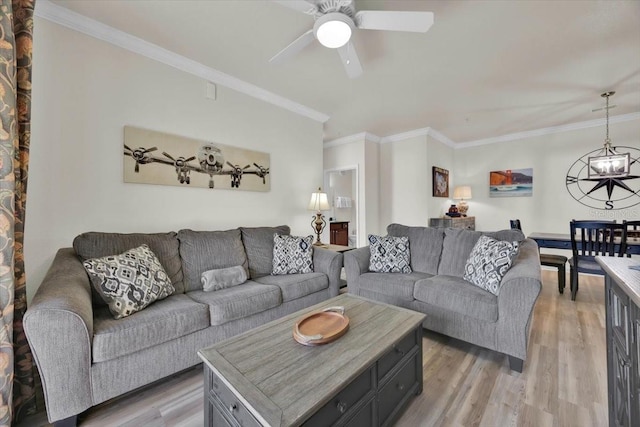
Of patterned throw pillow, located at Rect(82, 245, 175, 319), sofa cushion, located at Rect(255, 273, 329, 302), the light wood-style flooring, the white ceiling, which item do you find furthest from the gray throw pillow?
the white ceiling

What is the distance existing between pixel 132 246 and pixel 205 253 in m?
0.54

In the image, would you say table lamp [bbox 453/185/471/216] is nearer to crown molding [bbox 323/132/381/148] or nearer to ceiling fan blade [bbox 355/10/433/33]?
crown molding [bbox 323/132/381/148]

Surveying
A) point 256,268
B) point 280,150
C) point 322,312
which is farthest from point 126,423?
point 280,150

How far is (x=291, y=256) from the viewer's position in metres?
2.68

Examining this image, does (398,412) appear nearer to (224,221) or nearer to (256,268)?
(256,268)

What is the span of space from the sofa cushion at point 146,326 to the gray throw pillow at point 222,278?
0.93 feet

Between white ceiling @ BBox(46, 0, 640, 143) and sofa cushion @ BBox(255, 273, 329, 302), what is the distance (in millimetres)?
2113

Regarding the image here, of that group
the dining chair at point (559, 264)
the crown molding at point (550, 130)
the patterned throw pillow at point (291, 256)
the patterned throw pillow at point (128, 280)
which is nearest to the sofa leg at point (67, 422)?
the patterned throw pillow at point (128, 280)

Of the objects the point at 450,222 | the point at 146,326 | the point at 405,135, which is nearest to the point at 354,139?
the point at 405,135

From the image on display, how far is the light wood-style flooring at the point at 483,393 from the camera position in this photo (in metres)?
1.40

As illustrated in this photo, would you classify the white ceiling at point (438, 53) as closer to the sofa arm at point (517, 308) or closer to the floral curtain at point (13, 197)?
the floral curtain at point (13, 197)

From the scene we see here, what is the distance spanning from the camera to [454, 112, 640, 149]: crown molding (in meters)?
3.99

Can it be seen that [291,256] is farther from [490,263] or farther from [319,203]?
[490,263]

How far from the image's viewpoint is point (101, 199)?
7.12 ft
